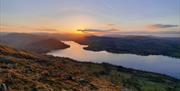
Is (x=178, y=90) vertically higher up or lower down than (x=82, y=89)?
lower down

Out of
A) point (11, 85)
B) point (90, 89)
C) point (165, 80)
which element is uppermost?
point (11, 85)

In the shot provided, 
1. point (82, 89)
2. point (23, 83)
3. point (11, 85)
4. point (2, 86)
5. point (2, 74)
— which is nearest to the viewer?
point (2, 86)

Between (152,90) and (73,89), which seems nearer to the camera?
(73,89)

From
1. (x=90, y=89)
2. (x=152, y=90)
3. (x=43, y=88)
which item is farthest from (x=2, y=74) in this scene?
(x=152, y=90)

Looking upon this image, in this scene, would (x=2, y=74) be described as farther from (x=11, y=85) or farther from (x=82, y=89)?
(x=82, y=89)

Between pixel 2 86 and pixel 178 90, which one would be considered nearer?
pixel 2 86

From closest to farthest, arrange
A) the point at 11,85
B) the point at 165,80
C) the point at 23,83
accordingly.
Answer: the point at 11,85 < the point at 23,83 < the point at 165,80

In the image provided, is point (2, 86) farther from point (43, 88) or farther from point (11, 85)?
point (43, 88)

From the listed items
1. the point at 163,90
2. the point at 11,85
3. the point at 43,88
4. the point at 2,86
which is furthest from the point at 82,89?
the point at 163,90

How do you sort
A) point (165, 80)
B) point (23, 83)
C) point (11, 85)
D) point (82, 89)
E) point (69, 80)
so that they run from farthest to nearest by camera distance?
A: point (165, 80) < point (69, 80) < point (82, 89) < point (23, 83) < point (11, 85)
